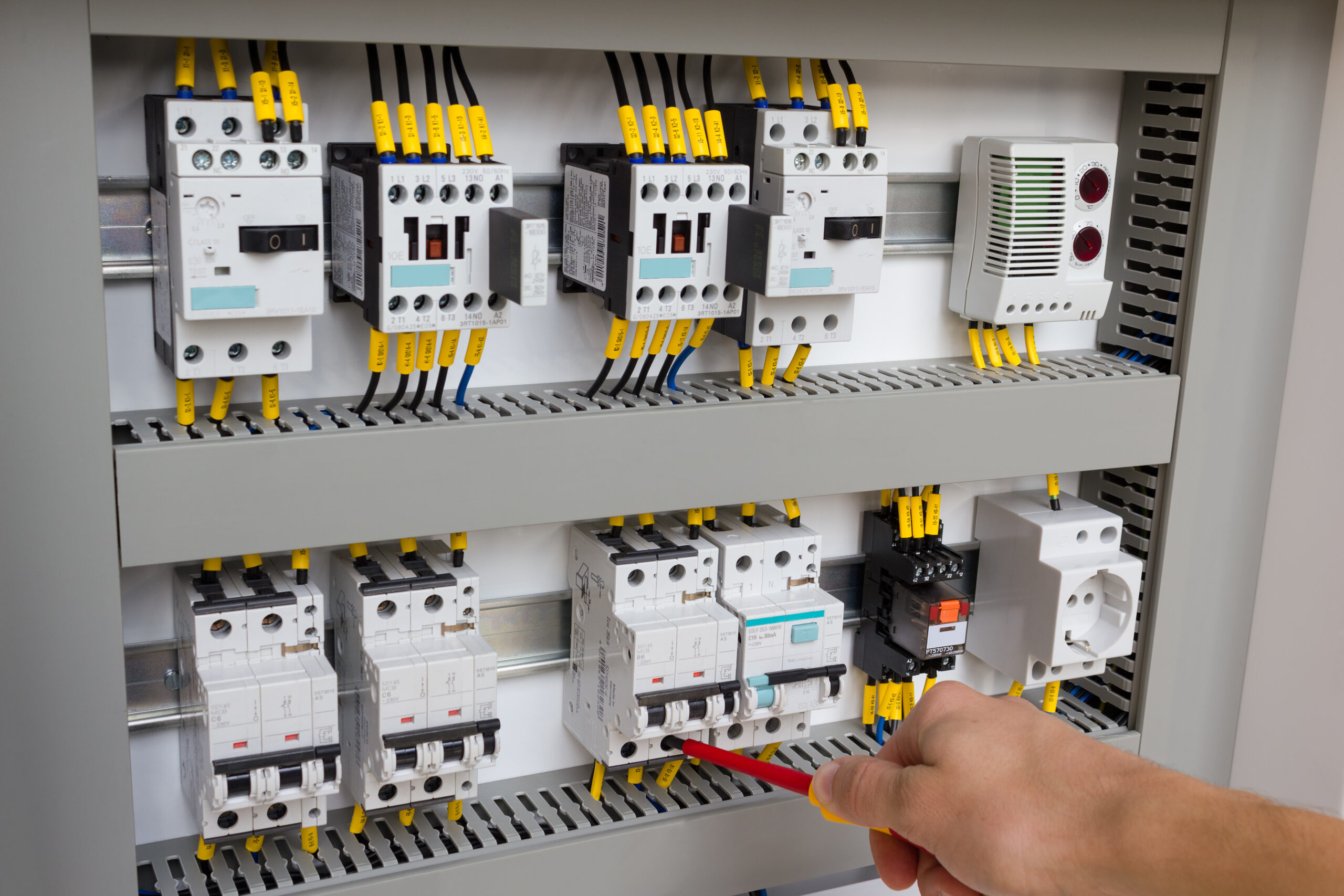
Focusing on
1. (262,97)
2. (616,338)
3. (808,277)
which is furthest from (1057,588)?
(262,97)

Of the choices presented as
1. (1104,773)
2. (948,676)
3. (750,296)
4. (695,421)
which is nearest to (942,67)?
(750,296)

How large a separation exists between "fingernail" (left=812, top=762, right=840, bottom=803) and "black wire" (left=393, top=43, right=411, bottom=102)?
2.50ft

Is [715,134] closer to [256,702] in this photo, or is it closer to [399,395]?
[399,395]

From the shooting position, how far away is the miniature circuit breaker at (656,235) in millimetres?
1295

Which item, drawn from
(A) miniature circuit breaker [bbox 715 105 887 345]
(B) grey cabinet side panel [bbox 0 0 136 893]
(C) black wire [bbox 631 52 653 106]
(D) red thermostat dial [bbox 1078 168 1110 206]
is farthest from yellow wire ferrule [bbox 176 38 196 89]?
(D) red thermostat dial [bbox 1078 168 1110 206]

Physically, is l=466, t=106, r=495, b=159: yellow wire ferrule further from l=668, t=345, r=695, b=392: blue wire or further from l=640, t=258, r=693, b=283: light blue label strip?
l=668, t=345, r=695, b=392: blue wire

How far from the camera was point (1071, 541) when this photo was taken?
5.54ft

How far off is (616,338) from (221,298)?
435mm

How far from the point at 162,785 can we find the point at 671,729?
58 cm

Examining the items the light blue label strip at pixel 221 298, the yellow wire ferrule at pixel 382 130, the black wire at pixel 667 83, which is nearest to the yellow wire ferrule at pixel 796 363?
the black wire at pixel 667 83

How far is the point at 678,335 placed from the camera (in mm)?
1441

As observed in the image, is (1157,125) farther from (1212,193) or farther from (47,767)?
(47,767)

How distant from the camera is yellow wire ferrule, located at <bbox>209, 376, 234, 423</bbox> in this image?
1.26m

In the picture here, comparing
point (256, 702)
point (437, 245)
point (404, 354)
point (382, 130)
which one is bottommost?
point (256, 702)
